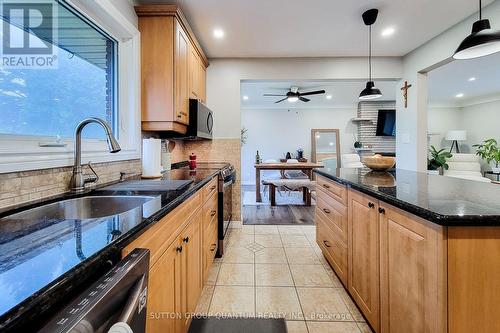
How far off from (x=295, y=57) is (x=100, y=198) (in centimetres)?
329

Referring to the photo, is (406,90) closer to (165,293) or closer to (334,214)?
(334,214)

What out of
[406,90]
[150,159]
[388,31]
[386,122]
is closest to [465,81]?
[386,122]

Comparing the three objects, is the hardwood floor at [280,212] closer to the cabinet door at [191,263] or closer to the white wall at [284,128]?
the cabinet door at [191,263]

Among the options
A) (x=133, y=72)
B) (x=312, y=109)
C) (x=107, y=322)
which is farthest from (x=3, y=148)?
(x=312, y=109)

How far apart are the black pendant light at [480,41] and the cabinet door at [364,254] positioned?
51.7 inches

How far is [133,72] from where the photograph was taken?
7.01 ft

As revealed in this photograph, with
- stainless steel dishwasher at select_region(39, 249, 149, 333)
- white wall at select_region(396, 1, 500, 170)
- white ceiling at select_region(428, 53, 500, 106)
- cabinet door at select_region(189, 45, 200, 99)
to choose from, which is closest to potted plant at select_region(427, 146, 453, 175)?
white ceiling at select_region(428, 53, 500, 106)

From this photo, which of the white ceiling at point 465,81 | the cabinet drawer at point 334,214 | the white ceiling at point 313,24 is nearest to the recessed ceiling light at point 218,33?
the white ceiling at point 313,24

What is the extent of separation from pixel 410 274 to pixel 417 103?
126 inches

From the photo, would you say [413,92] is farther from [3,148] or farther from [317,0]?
[3,148]

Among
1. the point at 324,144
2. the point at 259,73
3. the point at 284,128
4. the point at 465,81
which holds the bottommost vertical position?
the point at 324,144

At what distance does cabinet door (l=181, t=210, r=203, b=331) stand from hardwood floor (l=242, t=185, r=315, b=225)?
7.21 feet

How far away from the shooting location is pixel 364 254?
5.02 ft

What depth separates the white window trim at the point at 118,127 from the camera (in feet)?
3.64
